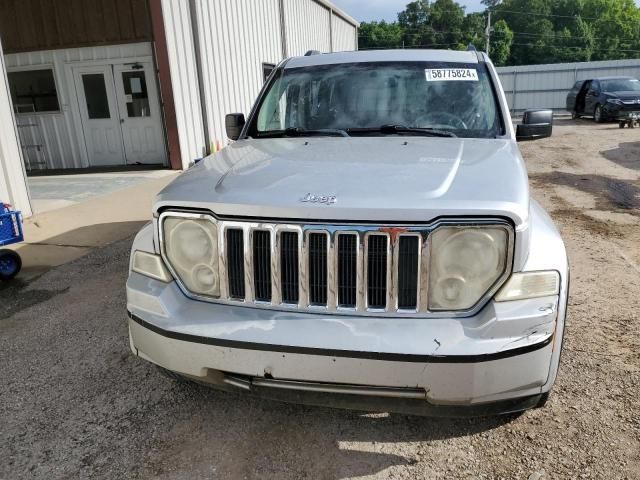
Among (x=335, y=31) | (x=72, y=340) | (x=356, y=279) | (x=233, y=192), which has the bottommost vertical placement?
(x=72, y=340)

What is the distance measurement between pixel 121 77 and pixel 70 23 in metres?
→ 1.52

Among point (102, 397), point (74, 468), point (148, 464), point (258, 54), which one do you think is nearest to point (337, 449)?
point (148, 464)

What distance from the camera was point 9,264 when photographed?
5117mm

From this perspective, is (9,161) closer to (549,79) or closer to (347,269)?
(347,269)

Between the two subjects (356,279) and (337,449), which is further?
(337,449)

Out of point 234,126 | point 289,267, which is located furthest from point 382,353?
point 234,126

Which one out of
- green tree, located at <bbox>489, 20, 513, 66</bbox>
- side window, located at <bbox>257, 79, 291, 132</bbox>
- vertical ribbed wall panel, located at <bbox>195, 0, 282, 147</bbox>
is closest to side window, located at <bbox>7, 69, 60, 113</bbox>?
vertical ribbed wall panel, located at <bbox>195, 0, 282, 147</bbox>

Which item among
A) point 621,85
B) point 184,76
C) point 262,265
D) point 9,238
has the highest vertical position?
point 184,76

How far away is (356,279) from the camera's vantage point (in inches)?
85.9

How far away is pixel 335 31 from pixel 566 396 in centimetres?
2186

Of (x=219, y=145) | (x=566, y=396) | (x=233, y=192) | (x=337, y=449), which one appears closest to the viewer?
(x=233, y=192)

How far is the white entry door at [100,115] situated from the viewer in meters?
11.9

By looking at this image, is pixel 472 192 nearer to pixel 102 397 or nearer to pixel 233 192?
pixel 233 192

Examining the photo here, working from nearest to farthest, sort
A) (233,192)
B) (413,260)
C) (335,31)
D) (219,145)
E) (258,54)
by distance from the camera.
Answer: (413,260)
(233,192)
(219,145)
(258,54)
(335,31)
